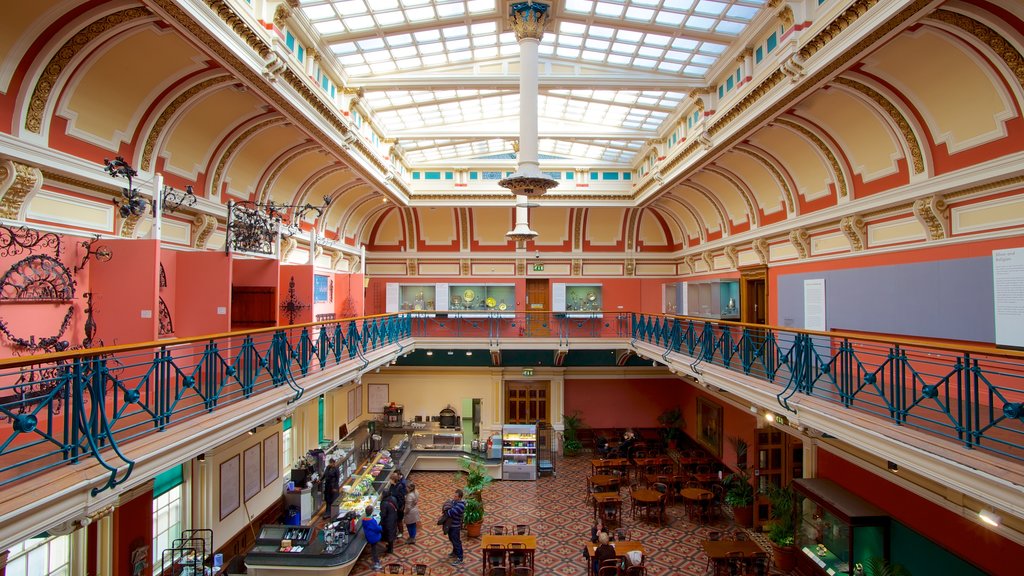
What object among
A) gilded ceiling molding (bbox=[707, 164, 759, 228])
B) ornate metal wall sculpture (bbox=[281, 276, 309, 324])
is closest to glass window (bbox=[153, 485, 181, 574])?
ornate metal wall sculpture (bbox=[281, 276, 309, 324])

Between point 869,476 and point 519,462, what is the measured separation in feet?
31.6

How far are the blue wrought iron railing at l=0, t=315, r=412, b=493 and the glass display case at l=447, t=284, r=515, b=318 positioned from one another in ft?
31.3

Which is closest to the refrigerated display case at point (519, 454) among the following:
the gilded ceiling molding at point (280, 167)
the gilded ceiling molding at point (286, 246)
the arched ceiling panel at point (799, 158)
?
the gilded ceiling molding at point (286, 246)

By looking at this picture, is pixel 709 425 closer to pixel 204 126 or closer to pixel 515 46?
pixel 515 46

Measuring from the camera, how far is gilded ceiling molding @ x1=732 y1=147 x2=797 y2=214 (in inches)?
420

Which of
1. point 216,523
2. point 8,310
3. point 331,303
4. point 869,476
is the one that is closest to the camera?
point 8,310

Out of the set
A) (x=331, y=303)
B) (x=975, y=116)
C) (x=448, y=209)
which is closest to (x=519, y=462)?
(x=331, y=303)

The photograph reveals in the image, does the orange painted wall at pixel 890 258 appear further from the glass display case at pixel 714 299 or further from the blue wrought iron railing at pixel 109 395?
the blue wrought iron railing at pixel 109 395

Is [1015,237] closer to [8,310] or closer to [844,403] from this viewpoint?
[844,403]

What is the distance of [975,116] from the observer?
6.27m

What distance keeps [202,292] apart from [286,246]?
4111mm

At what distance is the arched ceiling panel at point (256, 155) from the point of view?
9.50 metres

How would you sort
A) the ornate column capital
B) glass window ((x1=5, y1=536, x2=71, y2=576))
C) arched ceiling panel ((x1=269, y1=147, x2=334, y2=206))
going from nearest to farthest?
1. glass window ((x1=5, y1=536, x2=71, y2=576))
2. the ornate column capital
3. arched ceiling panel ((x1=269, y1=147, x2=334, y2=206))

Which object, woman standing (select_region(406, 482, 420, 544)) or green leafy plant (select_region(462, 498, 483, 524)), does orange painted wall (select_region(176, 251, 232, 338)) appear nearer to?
woman standing (select_region(406, 482, 420, 544))
